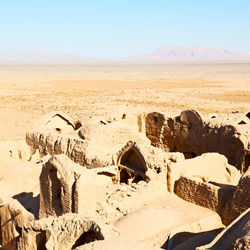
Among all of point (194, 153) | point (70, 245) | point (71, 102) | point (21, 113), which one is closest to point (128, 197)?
point (70, 245)

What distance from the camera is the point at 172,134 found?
17234 millimetres

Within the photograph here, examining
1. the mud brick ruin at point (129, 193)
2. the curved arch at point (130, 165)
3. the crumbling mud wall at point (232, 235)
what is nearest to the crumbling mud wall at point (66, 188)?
the mud brick ruin at point (129, 193)

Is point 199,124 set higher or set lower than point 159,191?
higher

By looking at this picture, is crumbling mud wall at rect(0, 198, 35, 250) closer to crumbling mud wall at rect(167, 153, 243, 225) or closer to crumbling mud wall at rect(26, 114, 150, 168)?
A: crumbling mud wall at rect(26, 114, 150, 168)

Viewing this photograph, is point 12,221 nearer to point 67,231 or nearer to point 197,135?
point 67,231

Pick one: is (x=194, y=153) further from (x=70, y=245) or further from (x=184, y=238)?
(x=70, y=245)

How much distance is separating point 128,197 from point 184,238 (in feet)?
6.48

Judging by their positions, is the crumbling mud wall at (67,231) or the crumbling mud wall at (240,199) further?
the crumbling mud wall at (240,199)

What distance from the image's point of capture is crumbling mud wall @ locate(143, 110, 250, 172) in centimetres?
1358

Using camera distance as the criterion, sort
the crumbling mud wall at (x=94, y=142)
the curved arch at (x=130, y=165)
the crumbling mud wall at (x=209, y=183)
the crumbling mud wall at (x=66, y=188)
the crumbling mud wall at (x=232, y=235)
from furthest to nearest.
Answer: the crumbling mud wall at (x=94, y=142), the curved arch at (x=130, y=165), the crumbling mud wall at (x=209, y=183), the crumbling mud wall at (x=66, y=188), the crumbling mud wall at (x=232, y=235)

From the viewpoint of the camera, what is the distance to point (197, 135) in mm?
15875

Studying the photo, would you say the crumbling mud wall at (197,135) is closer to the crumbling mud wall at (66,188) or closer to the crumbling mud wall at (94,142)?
the crumbling mud wall at (94,142)

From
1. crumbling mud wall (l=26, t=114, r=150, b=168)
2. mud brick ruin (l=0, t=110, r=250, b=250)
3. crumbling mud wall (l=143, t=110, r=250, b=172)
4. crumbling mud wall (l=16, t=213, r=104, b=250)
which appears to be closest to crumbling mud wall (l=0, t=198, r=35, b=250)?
mud brick ruin (l=0, t=110, r=250, b=250)

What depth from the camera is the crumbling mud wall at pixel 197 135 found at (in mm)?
13578
